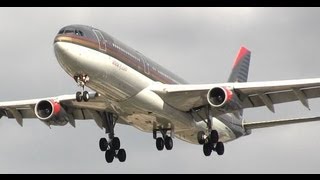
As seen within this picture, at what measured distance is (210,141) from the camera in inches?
2586

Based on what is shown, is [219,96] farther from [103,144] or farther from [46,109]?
[46,109]

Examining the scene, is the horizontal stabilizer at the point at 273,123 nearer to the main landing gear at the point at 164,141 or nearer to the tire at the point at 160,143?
the main landing gear at the point at 164,141

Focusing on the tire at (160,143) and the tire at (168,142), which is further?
the tire at (160,143)

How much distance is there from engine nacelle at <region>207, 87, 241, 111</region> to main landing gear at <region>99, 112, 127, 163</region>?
24.9ft

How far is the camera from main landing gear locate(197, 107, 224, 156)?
65312mm

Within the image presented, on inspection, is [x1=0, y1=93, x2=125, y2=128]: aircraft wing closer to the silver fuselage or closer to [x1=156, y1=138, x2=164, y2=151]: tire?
Result: the silver fuselage

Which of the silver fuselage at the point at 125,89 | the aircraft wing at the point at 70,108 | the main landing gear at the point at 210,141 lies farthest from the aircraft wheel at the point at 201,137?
the aircraft wing at the point at 70,108

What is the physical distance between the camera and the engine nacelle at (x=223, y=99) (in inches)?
2408

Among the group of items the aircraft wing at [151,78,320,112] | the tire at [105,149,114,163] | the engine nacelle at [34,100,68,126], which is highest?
the aircraft wing at [151,78,320,112]

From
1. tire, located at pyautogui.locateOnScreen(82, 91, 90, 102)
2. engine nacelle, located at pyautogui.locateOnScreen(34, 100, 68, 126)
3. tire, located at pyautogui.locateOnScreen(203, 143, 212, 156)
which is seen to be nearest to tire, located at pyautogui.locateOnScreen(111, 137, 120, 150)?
engine nacelle, located at pyautogui.locateOnScreen(34, 100, 68, 126)

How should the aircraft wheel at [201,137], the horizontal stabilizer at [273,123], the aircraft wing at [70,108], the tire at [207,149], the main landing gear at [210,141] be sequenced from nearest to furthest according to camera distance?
the aircraft wing at [70,108]
the horizontal stabilizer at [273,123]
the main landing gear at [210,141]
the tire at [207,149]
the aircraft wheel at [201,137]

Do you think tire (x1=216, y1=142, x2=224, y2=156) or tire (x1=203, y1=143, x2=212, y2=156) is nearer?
tire (x1=203, y1=143, x2=212, y2=156)

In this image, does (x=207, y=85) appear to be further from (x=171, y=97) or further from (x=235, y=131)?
(x=235, y=131)

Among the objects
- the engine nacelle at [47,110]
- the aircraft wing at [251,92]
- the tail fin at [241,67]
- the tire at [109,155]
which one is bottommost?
the tire at [109,155]
